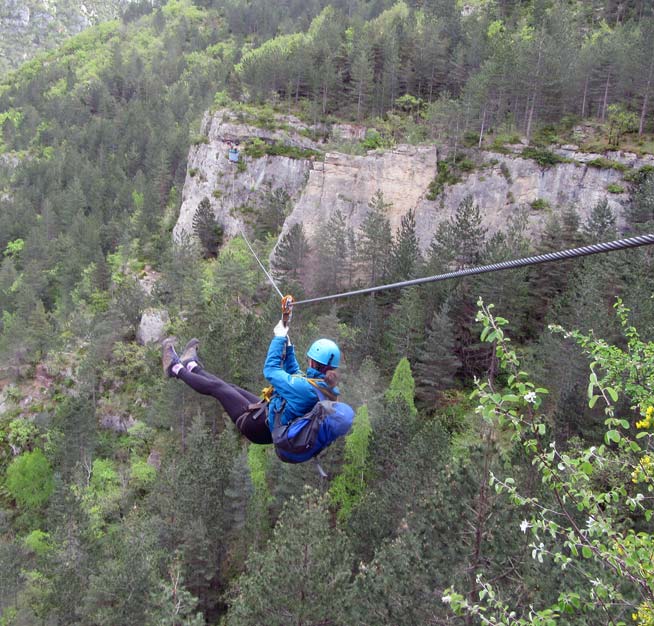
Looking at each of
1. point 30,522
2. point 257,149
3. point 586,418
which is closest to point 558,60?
point 257,149

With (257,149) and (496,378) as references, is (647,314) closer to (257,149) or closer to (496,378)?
(496,378)

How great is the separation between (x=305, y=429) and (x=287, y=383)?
0.53 metres

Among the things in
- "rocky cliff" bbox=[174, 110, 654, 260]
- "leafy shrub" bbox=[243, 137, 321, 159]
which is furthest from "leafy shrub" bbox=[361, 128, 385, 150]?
"leafy shrub" bbox=[243, 137, 321, 159]

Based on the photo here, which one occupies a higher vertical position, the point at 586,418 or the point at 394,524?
the point at 586,418

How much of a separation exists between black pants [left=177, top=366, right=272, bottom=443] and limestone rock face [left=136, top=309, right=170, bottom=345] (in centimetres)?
3133

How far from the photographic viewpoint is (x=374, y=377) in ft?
76.8

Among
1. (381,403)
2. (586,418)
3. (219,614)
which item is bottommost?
(219,614)

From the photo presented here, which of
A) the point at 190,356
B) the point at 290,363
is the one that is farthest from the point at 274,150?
the point at 290,363

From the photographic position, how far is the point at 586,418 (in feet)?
62.1

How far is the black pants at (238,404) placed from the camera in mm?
6551

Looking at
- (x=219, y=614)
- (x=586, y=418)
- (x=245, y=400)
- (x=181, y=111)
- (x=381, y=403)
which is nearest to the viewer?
(x=245, y=400)

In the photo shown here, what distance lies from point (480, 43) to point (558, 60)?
13.0m

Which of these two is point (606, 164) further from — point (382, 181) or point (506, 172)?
point (382, 181)

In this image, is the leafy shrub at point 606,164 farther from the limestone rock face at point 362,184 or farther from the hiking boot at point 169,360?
the hiking boot at point 169,360
